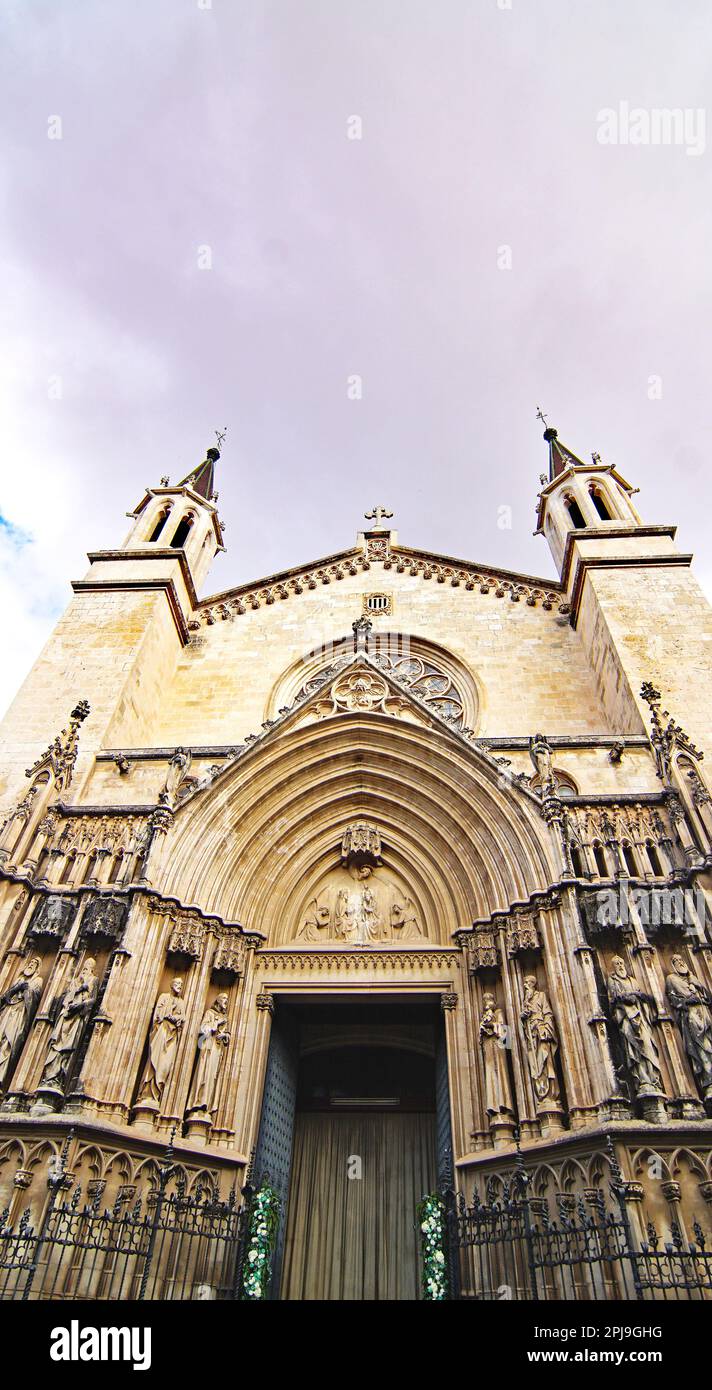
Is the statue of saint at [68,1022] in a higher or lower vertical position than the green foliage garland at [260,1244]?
higher

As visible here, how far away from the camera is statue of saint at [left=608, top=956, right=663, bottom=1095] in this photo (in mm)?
7152

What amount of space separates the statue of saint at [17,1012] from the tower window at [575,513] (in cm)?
1407

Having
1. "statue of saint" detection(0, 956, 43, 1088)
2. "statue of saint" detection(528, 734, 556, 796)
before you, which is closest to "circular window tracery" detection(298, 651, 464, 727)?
"statue of saint" detection(528, 734, 556, 796)

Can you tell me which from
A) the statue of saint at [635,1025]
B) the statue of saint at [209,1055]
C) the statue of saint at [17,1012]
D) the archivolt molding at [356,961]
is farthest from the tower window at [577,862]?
the statue of saint at [17,1012]

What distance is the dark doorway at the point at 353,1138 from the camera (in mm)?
9172

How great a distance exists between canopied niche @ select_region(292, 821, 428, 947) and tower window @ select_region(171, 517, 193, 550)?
9435mm

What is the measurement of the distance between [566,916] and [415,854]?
290 centimetres

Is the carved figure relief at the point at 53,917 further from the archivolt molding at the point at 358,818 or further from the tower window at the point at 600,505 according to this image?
the tower window at the point at 600,505

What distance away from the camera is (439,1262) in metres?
7.03

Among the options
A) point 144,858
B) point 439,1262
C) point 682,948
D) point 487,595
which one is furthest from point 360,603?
point 439,1262

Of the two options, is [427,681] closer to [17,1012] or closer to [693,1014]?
[693,1014]

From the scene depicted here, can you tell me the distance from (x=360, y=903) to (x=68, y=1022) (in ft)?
13.9

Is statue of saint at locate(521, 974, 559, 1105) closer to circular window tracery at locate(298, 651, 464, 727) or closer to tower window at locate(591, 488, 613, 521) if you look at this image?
circular window tracery at locate(298, 651, 464, 727)

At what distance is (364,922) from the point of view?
1042 centimetres
